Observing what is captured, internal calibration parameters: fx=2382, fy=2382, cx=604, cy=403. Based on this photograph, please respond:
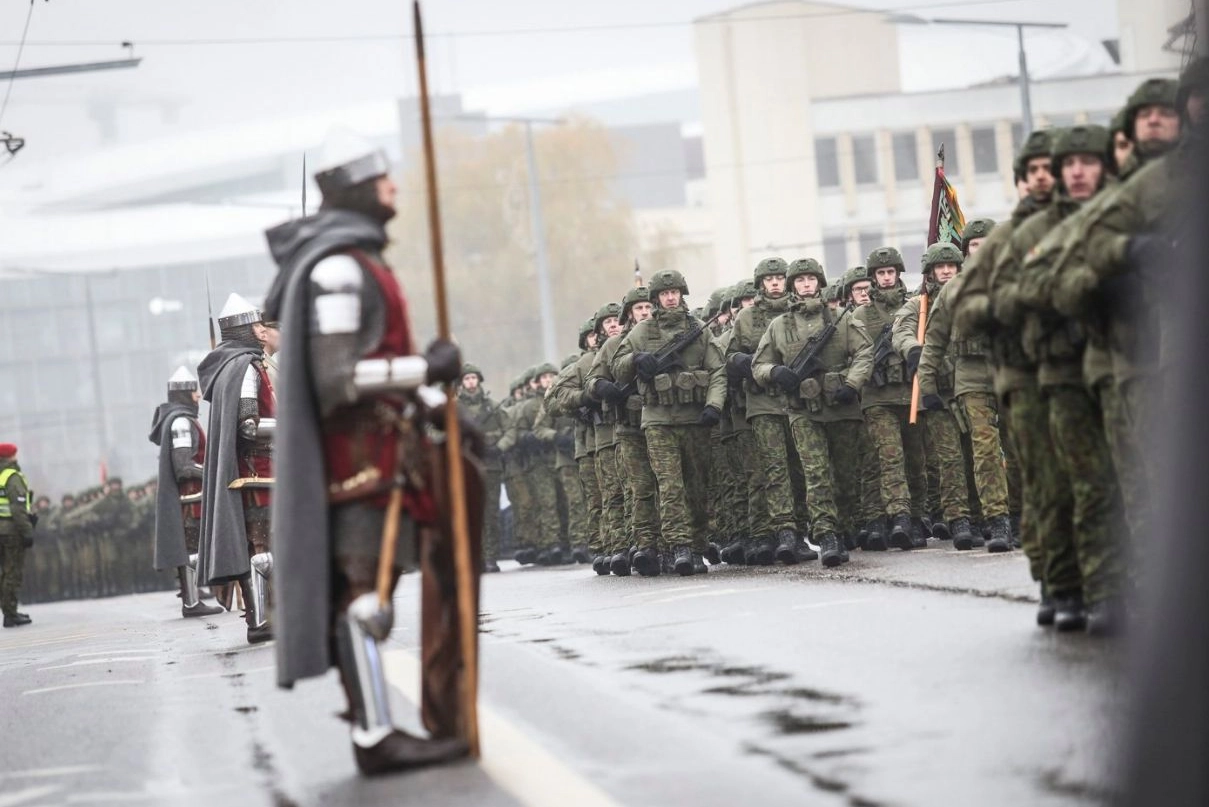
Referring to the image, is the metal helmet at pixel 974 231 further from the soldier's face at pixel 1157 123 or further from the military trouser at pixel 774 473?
the soldier's face at pixel 1157 123

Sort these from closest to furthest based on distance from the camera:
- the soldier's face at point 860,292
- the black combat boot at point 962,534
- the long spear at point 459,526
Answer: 1. the long spear at point 459,526
2. the black combat boot at point 962,534
3. the soldier's face at point 860,292

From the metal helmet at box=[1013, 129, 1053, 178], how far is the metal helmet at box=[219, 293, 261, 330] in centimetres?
621

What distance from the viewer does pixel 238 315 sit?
15.3 m

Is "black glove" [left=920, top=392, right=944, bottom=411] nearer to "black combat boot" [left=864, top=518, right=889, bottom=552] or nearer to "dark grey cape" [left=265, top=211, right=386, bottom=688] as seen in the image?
"black combat boot" [left=864, top=518, right=889, bottom=552]

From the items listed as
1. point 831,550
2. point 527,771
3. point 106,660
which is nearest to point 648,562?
point 831,550

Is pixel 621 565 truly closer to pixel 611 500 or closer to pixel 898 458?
pixel 611 500

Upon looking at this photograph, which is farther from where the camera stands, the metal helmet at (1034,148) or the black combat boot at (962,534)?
the black combat boot at (962,534)

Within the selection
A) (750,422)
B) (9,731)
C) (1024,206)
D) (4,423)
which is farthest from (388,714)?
(4,423)

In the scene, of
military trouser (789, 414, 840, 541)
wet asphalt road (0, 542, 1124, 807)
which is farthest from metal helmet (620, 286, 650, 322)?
wet asphalt road (0, 542, 1124, 807)

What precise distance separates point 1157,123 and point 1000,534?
6.25 metres

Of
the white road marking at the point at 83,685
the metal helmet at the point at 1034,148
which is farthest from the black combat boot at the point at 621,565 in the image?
the metal helmet at the point at 1034,148

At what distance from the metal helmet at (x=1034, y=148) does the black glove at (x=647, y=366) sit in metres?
6.87

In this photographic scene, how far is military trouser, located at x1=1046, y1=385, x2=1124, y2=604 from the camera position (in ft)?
30.6

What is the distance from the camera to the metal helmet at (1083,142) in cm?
981
